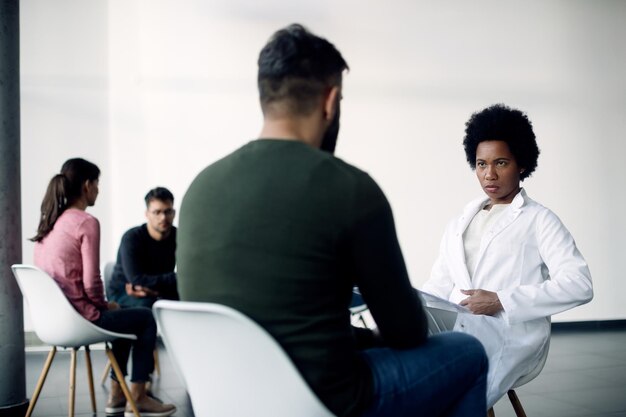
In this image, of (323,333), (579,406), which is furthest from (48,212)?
(579,406)

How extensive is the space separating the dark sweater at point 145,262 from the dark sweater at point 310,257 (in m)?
3.04


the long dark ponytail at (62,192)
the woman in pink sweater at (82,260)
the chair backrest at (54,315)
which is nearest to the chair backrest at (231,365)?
the chair backrest at (54,315)

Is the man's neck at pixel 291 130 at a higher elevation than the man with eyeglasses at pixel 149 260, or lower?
higher

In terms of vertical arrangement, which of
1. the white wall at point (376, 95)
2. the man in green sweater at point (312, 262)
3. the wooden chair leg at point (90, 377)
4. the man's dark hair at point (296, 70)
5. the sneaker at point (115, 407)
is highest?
the white wall at point (376, 95)

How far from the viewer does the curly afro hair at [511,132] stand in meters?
2.51

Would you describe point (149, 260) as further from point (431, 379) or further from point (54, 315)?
point (431, 379)

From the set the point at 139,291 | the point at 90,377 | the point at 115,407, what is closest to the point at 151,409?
the point at 115,407

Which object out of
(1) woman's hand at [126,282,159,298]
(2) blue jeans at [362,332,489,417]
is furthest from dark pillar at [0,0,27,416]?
(2) blue jeans at [362,332,489,417]

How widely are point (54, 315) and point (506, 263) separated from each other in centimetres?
226

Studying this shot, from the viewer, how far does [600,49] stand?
7.20 meters

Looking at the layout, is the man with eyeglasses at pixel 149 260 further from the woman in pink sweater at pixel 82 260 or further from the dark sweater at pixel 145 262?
the woman in pink sweater at pixel 82 260

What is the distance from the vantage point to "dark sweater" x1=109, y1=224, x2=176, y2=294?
171 inches

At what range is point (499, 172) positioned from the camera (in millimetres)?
2455

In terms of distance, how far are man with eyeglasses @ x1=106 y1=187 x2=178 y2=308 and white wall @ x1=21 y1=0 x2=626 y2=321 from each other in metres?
1.45
